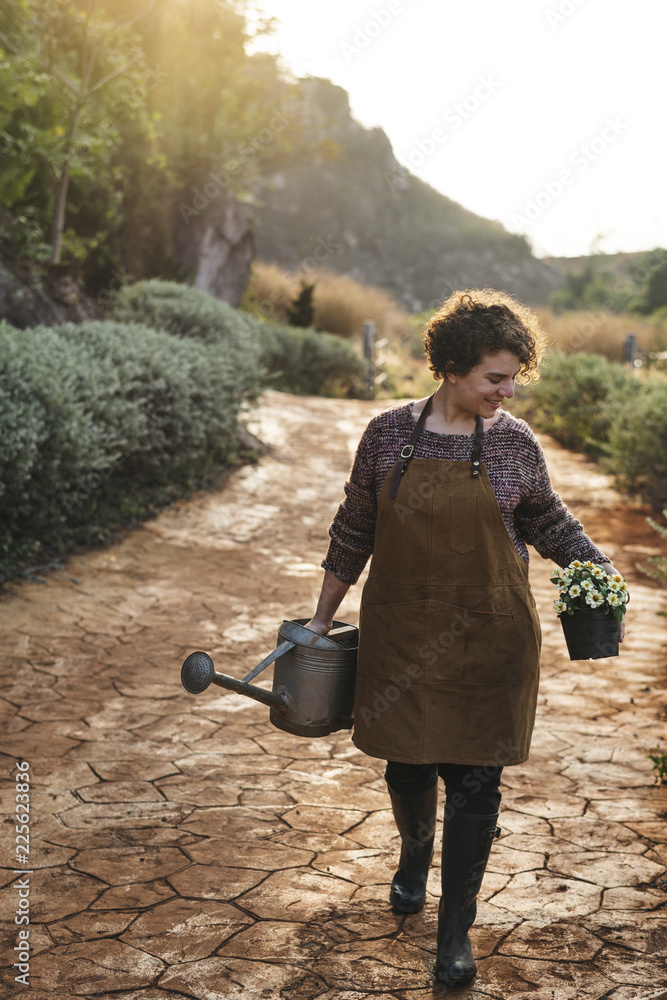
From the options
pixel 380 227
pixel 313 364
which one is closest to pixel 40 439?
pixel 313 364

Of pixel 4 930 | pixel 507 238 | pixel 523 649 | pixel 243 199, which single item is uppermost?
pixel 507 238

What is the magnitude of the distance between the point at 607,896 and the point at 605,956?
348 mm

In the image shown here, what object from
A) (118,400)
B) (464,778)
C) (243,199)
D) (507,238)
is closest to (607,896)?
(464,778)

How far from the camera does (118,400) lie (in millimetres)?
6523

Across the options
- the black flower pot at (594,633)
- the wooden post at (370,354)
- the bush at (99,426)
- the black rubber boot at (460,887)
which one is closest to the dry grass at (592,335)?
the wooden post at (370,354)

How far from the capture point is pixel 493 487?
221 centimetres

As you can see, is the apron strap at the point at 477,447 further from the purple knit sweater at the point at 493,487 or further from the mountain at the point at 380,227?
the mountain at the point at 380,227

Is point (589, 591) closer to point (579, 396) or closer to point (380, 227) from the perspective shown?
point (579, 396)

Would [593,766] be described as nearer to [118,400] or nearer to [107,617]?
[107,617]

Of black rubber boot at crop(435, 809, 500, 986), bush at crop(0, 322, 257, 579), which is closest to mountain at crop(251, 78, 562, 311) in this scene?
bush at crop(0, 322, 257, 579)

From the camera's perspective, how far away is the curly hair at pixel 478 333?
2.21 meters

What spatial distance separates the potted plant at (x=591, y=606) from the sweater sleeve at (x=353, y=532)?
21.0 inches

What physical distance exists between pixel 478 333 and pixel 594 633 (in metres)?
0.87

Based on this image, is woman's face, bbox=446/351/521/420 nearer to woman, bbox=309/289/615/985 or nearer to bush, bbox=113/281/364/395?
woman, bbox=309/289/615/985
